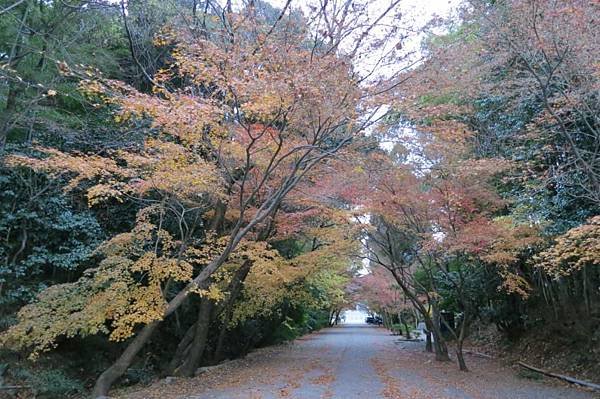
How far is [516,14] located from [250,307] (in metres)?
10.4

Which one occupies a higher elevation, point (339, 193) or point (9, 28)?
point (9, 28)

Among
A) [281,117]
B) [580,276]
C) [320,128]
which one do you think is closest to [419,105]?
[320,128]

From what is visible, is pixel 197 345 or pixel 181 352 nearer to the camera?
pixel 197 345

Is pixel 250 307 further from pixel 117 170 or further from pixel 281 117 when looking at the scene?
pixel 281 117

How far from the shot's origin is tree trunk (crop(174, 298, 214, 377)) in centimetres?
1169

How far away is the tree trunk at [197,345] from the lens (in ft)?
38.3

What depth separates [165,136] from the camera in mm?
10328

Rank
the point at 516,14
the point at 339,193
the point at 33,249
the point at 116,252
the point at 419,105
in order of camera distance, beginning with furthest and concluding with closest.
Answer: the point at 339,193, the point at 33,249, the point at 116,252, the point at 419,105, the point at 516,14

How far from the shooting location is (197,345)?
11.9 meters

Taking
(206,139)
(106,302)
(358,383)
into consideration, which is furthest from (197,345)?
(206,139)

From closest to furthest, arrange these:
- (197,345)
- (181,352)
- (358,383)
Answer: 1. (358,383)
2. (197,345)
3. (181,352)

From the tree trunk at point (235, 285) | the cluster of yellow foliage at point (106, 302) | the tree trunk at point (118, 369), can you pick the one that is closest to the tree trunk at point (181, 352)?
the tree trunk at point (235, 285)

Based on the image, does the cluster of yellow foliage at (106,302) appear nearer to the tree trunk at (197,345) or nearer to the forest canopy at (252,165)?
the forest canopy at (252,165)

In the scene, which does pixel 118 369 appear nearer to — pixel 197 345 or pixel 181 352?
pixel 197 345
